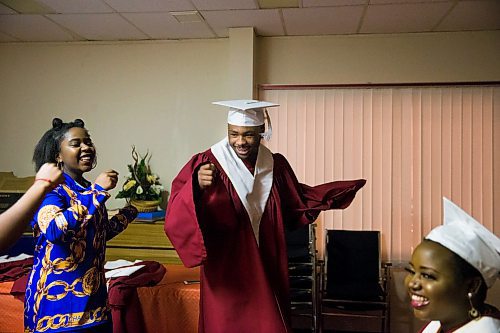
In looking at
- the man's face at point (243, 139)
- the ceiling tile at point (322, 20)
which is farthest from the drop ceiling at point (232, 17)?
the man's face at point (243, 139)

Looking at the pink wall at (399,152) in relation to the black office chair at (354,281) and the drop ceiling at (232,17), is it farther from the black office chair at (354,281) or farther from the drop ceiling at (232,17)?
the drop ceiling at (232,17)

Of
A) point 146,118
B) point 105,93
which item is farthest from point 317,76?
point 105,93

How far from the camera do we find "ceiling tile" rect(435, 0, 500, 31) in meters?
3.65

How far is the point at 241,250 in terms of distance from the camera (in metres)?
2.22

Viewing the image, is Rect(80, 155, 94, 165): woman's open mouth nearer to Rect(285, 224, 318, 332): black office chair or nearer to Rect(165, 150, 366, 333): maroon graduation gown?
Rect(165, 150, 366, 333): maroon graduation gown

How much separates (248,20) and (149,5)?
0.81m

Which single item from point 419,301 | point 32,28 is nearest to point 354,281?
point 419,301

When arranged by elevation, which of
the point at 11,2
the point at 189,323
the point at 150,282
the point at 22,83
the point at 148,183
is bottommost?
the point at 189,323

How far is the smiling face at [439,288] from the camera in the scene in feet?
4.10

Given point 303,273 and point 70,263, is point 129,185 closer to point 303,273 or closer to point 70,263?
point 303,273

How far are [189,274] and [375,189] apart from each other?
1829mm

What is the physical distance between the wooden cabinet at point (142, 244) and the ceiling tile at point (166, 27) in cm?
166

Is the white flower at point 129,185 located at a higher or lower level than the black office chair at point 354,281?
higher

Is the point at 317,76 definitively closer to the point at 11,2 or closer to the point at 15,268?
the point at 11,2
